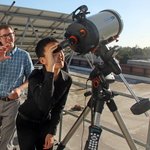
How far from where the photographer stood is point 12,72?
295cm

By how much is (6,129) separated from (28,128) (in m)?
0.70

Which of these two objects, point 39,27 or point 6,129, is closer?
point 6,129

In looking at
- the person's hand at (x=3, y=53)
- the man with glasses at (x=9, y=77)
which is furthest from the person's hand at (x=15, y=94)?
the person's hand at (x=3, y=53)

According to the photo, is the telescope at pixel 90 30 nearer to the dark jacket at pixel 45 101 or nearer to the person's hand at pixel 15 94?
the dark jacket at pixel 45 101

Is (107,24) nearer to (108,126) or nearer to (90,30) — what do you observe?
(90,30)

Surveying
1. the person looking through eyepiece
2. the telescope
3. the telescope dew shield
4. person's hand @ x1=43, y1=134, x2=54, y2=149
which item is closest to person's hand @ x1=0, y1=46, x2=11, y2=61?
the person looking through eyepiece

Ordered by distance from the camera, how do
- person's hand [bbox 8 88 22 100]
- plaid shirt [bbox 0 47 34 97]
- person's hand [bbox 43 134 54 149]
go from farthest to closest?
plaid shirt [bbox 0 47 34 97], person's hand [bbox 8 88 22 100], person's hand [bbox 43 134 54 149]

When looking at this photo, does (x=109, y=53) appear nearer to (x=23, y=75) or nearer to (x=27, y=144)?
(x=27, y=144)

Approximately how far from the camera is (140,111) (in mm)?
1876

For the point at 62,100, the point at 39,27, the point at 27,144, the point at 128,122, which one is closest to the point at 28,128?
the point at 27,144

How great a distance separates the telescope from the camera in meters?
1.90

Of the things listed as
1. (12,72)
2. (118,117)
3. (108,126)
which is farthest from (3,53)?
(108,126)

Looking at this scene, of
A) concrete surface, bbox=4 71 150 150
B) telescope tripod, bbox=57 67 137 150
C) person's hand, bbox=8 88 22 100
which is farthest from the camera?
concrete surface, bbox=4 71 150 150

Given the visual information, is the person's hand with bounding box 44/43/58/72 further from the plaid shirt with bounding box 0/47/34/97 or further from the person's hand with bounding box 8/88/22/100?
the plaid shirt with bounding box 0/47/34/97
